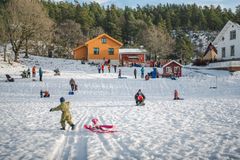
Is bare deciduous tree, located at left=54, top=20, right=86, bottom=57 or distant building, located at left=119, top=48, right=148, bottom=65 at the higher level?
bare deciduous tree, located at left=54, top=20, right=86, bottom=57

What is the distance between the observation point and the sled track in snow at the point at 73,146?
8.70 meters

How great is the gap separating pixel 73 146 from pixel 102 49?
52618 millimetres

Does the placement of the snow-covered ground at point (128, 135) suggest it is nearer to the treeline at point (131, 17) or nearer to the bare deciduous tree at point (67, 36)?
the bare deciduous tree at point (67, 36)

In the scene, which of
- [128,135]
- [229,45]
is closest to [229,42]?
[229,45]

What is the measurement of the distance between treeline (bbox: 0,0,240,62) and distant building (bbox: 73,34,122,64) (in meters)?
8.39

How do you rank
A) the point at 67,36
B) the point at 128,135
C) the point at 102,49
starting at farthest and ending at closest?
the point at 67,36 < the point at 102,49 < the point at 128,135

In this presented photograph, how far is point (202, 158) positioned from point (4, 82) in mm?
28957

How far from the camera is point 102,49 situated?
6166 cm

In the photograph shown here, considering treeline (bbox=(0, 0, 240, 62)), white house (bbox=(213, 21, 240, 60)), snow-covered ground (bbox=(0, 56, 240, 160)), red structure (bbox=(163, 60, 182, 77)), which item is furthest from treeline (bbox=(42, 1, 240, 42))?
snow-covered ground (bbox=(0, 56, 240, 160))

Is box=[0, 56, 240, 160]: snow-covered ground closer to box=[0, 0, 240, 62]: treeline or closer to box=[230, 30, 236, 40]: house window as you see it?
box=[230, 30, 236, 40]: house window

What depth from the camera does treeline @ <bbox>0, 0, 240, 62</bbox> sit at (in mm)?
50344

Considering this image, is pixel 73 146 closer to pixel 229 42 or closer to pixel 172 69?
pixel 172 69

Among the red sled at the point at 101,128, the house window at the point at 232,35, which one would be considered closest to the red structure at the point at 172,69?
the house window at the point at 232,35

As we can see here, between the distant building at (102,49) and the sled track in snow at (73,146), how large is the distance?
49.2m
